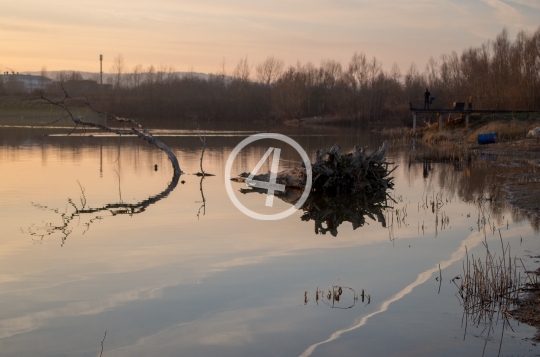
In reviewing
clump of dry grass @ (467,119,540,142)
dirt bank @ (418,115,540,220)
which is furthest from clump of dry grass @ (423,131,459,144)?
clump of dry grass @ (467,119,540,142)

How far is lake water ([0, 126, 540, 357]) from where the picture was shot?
22.7 ft

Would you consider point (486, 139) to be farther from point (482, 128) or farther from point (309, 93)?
point (309, 93)

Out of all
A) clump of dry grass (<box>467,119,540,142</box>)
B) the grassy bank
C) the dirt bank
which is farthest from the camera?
the grassy bank

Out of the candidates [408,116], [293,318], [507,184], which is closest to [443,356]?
[293,318]

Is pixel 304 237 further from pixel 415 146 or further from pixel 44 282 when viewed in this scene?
pixel 415 146

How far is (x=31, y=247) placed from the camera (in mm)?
11133

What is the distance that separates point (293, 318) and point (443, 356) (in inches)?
73.3

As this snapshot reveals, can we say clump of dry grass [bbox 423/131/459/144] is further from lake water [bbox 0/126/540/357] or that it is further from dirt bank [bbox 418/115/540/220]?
lake water [bbox 0/126/540/357]

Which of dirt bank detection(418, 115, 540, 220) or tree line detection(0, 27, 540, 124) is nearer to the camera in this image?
dirt bank detection(418, 115, 540, 220)

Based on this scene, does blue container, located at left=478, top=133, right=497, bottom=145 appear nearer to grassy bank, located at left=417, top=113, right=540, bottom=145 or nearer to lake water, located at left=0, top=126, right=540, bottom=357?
grassy bank, located at left=417, top=113, right=540, bottom=145

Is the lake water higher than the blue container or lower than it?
lower

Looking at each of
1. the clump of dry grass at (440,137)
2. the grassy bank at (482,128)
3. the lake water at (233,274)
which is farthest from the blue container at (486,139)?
the lake water at (233,274)

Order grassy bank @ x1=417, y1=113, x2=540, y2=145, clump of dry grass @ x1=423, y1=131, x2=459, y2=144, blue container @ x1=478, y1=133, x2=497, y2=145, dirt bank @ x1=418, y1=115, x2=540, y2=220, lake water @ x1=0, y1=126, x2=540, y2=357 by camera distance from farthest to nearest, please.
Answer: clump of dry grass @ x1=423, y1=131, x2=459, y2=144, grassy bank @ x1=417, y1=113, x2=540, y2=145, blue container @ x1=478, y1=133, x2=497, y2=145, dirt bank @ x1=418, y1=115, x2=540, y2=220, lake water @ x1=0, y1=126, x2=540, y2=357

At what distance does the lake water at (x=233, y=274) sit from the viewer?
6.93m
